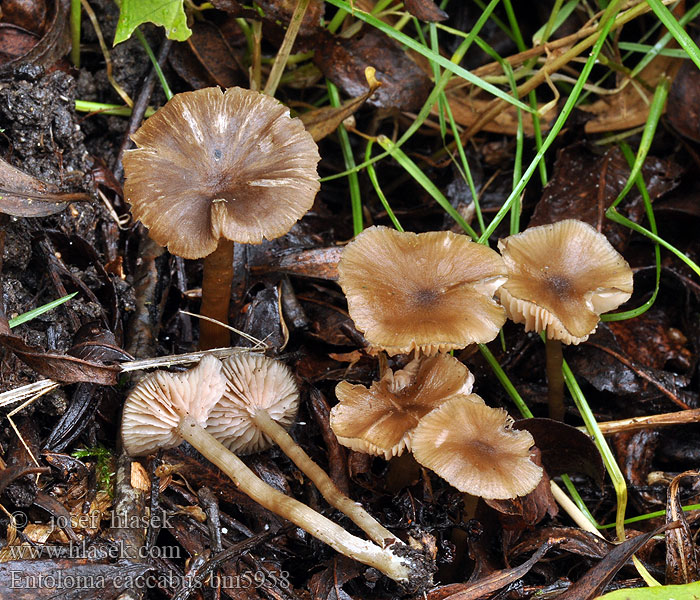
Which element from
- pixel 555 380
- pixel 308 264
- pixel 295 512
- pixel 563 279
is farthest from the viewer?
pixel 308 264

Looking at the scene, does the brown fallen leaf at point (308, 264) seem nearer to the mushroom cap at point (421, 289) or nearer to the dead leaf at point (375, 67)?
the mushroom cap at point (421, 289)

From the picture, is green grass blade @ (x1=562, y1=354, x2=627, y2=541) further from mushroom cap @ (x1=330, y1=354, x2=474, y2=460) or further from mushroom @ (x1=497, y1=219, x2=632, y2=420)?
mushroom cap @ (x1=330, y1=354, x2=474, y2=460)

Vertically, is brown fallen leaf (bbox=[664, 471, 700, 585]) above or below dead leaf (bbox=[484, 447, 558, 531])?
below

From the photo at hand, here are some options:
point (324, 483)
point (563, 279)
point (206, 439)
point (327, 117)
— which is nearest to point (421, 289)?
point (563, 279)

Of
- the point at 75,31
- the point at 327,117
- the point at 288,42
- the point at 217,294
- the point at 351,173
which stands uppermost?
the point at 75,31

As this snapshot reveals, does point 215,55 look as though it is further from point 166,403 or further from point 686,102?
point 686,102

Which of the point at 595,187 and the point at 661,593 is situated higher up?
the point at 595,187

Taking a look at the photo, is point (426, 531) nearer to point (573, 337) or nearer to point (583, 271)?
point (573, 337)

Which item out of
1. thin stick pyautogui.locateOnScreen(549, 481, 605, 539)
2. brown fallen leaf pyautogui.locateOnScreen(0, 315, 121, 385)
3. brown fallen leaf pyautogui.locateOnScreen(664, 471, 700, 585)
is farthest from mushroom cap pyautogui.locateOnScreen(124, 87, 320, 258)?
brown fallen leaf pyautogui.locateOnScreen(664, 471, 700, 585)
